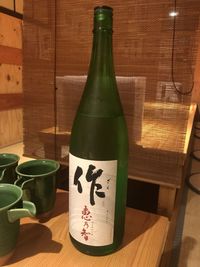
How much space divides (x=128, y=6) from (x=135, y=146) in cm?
32

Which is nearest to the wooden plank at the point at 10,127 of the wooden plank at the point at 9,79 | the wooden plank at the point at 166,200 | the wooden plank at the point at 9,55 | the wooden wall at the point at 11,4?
the wooden plank at the point at 9,79

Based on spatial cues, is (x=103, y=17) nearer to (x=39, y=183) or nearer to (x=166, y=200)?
(x=39, y=183)

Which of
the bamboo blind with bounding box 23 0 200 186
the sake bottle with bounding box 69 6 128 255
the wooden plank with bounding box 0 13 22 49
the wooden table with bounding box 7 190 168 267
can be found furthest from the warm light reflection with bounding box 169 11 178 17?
the wooden plank with bounding box 0 13 22 49

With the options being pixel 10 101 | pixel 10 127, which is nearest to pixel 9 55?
pixel 10 101

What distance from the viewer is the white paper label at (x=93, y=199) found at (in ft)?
1.23

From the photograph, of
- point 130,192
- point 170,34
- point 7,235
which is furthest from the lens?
point 130,192

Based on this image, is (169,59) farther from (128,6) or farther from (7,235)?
(7,235)

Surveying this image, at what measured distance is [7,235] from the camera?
348 mm

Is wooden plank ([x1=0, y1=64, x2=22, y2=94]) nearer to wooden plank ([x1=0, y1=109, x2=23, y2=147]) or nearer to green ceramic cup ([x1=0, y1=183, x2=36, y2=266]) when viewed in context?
wooden plank ([x1=0, y1=109, x2=23, y2=147])

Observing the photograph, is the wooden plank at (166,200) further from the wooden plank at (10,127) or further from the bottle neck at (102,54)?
the wooden plank at (10,127)

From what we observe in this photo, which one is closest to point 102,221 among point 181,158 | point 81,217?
point 81,217

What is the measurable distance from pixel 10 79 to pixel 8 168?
1832 mm

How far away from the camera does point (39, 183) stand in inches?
16.8

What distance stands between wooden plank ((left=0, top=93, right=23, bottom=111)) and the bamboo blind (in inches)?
57.3
